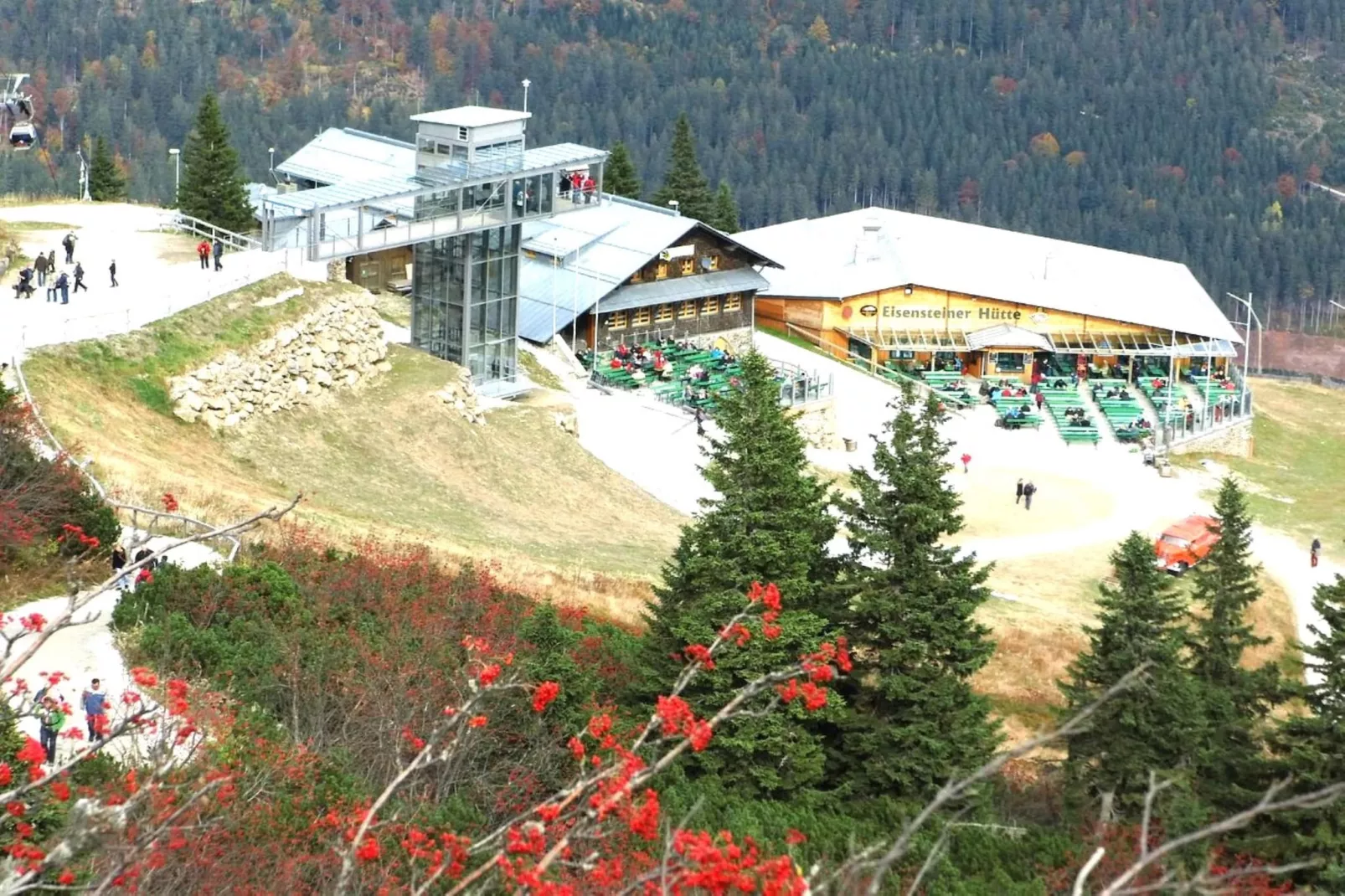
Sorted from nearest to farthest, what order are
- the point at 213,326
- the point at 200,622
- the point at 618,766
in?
the point at 618,766 < the point at 200,622 < the point at 213,326

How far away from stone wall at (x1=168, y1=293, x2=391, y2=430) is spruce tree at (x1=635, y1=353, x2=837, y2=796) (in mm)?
18256

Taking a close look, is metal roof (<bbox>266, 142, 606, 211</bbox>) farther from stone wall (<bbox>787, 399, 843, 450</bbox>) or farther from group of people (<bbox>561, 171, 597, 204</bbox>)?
stone wall (<bbox>787, 399, 843, 450</bbox>)

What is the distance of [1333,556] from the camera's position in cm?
6291

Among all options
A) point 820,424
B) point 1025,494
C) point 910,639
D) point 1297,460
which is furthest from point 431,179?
point 1297,460

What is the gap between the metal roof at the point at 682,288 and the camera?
77562 mm

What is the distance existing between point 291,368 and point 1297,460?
4480 centimetres

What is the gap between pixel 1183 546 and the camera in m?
57.4

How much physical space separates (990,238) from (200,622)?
229ft

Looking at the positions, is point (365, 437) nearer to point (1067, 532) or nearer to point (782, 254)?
point (1067, 532)

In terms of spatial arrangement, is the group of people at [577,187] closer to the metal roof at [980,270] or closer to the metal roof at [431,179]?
the metal roof at [431,179]

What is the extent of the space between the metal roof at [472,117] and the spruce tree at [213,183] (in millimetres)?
15288

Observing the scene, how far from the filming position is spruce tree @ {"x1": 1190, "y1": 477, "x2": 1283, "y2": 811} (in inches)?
1334

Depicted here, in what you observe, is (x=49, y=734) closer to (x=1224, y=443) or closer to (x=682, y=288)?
(x=682, y=288)

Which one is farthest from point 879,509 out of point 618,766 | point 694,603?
point 618,766
